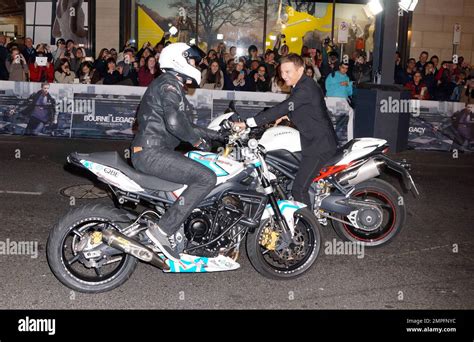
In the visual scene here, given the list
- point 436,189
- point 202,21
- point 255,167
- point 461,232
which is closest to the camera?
point 255,167

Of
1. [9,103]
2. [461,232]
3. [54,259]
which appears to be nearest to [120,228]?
[54,259]

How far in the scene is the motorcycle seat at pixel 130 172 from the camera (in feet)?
18.3

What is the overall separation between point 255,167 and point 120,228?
1283 millimetres

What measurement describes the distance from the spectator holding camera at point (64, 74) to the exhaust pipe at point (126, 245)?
11.0 m

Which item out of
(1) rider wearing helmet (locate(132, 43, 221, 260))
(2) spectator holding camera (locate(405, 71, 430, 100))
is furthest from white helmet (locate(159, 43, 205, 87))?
(2) spectator holding camera (locate(405, 71, 430, 100))

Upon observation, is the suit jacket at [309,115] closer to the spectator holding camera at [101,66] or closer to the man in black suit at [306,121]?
the man in black suit at [306,121]

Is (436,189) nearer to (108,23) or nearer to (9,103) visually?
(9,103)

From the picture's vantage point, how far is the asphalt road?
572cm

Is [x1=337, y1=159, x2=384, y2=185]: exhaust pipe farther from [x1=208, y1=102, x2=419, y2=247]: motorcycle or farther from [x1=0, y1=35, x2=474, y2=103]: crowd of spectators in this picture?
[x1=0, y1=35, x2=474, y2=103]: crowd of spectators

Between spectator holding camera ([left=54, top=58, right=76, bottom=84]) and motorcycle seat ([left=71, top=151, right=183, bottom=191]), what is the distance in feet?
35.1

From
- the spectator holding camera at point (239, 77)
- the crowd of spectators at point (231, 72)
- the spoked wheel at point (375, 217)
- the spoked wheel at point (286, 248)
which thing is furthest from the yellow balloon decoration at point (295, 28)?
the spoked wheel at point (286, 248)

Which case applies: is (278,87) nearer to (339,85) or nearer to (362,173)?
(339,85)

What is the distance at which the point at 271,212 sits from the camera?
6.09m
